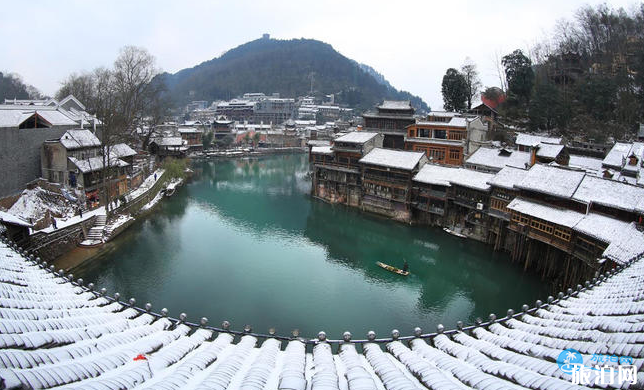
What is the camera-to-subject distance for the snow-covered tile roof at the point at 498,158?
1302 inches

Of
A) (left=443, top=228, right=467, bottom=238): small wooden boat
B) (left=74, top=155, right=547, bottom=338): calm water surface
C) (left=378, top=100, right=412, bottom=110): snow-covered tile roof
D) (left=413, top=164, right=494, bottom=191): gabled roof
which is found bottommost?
(left=74, top=155, right=547, bottom=338): calm water surface

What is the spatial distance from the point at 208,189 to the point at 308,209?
51.6 feet

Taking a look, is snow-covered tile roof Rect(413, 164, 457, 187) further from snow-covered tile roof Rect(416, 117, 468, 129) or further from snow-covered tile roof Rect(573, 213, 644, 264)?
snow-covered tile roof Rect(573, 213, 644, 264)

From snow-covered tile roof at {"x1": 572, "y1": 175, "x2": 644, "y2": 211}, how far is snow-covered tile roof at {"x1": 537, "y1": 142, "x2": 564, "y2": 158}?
33.5 ft

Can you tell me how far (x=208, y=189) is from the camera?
48.0 meters

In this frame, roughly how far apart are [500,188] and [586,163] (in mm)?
11687

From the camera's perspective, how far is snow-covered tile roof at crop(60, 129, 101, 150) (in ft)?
99.3

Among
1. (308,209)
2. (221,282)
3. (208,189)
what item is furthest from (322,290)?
(208,189)

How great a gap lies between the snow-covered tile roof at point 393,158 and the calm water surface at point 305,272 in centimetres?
527

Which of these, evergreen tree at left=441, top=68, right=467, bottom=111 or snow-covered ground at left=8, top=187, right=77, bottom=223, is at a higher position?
evergreen tree at left=441, top=68, right=467, bottom=111

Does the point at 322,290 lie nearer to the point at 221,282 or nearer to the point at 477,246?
the point at 221,282

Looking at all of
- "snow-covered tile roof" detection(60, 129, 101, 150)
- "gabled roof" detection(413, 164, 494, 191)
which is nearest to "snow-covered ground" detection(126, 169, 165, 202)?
"snow-covered tile roof" detection(60, 129, 101, 150)

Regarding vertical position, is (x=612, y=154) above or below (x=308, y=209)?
above

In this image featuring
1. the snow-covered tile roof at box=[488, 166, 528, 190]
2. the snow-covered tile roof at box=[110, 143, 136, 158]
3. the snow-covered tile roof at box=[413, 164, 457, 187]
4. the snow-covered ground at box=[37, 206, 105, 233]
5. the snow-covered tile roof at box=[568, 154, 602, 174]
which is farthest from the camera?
the snow-covered tile roof at box=[110, 143, 136, 158]
